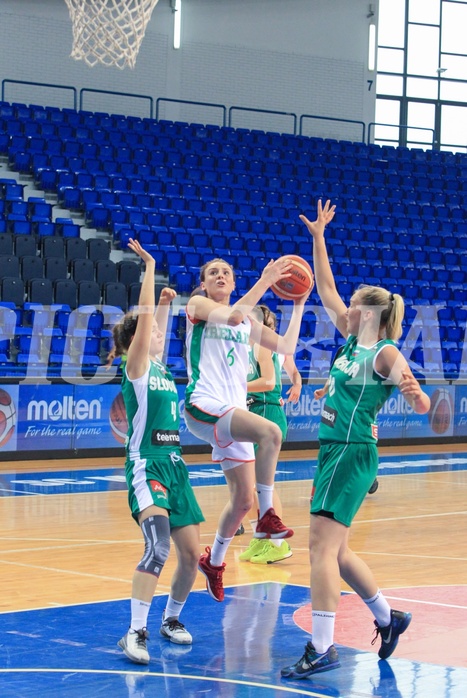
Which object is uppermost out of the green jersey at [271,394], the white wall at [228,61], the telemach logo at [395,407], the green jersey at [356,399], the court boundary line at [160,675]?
the white wall at [228,61]

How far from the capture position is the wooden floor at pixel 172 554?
25.0 ft

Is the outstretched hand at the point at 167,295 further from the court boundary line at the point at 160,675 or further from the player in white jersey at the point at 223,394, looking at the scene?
the court boundary line at the point at 160,675

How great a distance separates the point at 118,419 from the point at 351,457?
1078cm

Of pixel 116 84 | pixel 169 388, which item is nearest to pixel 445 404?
pixel 116 84

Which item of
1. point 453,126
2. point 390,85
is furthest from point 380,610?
point 453,126

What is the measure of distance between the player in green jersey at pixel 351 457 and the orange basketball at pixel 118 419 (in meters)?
10.4

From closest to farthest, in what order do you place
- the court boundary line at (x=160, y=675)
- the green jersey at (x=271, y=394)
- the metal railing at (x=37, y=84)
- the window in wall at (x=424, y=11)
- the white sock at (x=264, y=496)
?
the court boundary line at (x=160, y=675) < the white sock at (x=264, y=496) < the green jersey at (x=271, y=394) < the metal railing at (x=37, y=84) < the window in wall at (x=424, y=11)

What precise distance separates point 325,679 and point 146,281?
2.18 meters

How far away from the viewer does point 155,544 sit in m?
5.54

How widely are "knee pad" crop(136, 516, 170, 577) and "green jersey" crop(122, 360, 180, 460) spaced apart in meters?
0.37

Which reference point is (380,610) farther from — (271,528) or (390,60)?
(390,60)

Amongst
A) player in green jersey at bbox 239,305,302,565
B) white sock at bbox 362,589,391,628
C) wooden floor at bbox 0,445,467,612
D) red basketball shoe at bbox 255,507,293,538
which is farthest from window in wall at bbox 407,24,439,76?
white sock at bbox 362,589,391,628

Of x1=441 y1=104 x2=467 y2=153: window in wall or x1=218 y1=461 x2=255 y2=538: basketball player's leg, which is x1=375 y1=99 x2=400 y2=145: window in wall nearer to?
x1=441 y1=104 x2=467 y2=153: window in wall

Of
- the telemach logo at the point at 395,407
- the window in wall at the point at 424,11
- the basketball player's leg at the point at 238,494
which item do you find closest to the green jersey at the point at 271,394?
the basketball player's leg at the point at 238,494
